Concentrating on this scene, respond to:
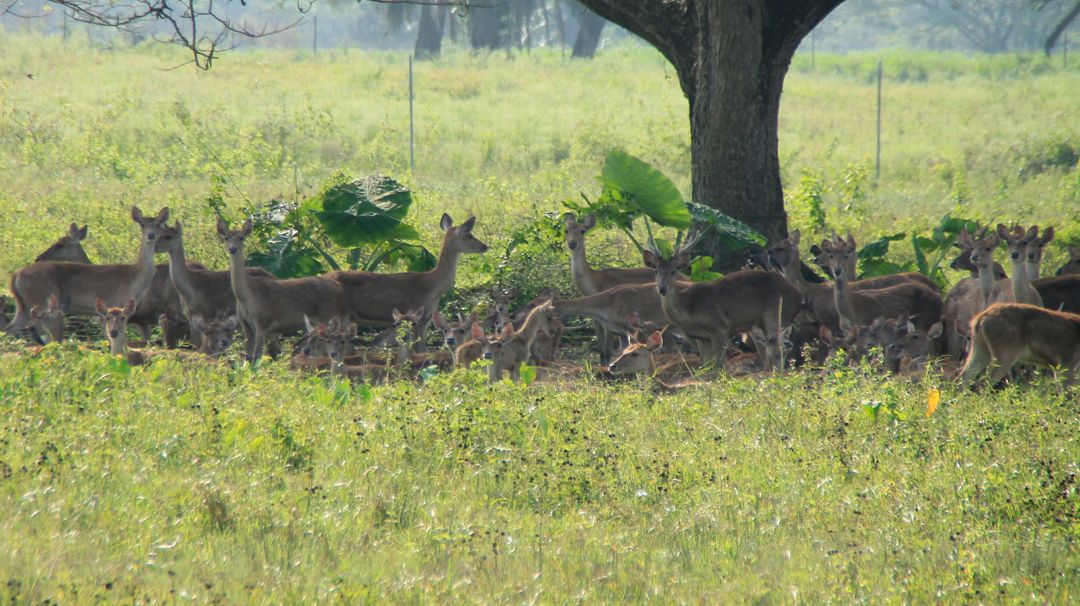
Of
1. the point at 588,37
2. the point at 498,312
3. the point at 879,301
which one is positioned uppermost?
the point at 588,37

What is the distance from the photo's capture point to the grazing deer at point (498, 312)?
12.7m

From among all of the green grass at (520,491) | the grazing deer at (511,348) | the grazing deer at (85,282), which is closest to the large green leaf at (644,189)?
the grazing deer at (511,348)

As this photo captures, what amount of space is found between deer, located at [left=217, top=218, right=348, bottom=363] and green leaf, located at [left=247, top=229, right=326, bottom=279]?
173cm

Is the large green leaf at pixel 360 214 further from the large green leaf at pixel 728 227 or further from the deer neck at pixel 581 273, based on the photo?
the large green leaf at pixel 728 227

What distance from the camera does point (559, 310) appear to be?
12.8 metres

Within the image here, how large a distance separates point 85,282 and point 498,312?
13.0 feet

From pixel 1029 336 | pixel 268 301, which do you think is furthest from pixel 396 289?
pixel 1029 336

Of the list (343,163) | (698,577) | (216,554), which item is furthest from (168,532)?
(343,163)

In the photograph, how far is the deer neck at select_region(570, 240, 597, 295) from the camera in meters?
13.8

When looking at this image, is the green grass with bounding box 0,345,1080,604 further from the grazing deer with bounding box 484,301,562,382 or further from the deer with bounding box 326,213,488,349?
the deer with bounding box 326,213,488,349

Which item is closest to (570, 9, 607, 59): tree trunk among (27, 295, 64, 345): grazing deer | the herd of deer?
the herd of deer

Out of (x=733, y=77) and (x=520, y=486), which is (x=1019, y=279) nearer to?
(x=733, y=77)

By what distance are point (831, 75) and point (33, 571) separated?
1885 inches

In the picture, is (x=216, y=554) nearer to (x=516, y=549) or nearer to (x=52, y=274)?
(x=516, y=549)
